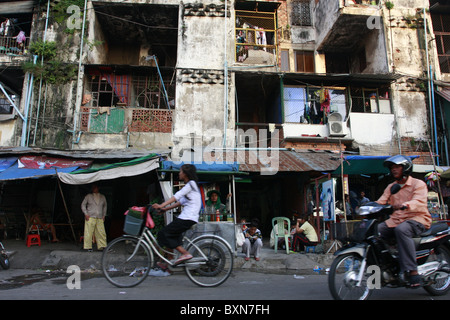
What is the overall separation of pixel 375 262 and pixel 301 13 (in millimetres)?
14500

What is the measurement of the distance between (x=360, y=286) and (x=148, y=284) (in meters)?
3.11

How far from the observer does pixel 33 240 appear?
364 inches

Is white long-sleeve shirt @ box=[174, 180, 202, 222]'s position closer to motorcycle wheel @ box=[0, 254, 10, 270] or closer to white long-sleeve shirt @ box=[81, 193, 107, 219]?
white long-sleeve shirt @ box=[81, 193, 107, 219]

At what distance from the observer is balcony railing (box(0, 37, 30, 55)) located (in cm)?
1209

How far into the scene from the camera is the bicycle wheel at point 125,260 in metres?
4.47

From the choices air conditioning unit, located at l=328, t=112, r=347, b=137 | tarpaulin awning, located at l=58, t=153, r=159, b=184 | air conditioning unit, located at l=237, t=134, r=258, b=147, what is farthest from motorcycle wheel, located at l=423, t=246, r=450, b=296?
air conditioning unit, located at l=237, t=134, r=258, b=147

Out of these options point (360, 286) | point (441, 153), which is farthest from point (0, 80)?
point (441, 153)

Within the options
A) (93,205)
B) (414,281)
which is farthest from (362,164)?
(93,205)

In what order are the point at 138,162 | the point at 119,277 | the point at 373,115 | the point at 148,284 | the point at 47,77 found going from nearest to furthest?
1. the point at 119,277
2. the point at 148,284
3. the point at 138,162
4. the point at 47,77
5. the point at 373,115

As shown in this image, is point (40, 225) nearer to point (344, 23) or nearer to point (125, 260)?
point (125, 260)

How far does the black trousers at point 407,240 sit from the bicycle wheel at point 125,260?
323cm

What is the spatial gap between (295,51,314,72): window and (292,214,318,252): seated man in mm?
8611

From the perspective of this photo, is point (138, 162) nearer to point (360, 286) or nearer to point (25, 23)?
point (360, 286)
